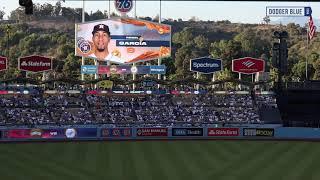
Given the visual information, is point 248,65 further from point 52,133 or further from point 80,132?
point 52,133

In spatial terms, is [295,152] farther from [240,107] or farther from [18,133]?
[18,133]

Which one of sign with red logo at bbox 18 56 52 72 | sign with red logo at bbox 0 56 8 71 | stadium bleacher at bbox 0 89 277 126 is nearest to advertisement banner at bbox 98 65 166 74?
stadium bleacher at bbox 0 89 277 126

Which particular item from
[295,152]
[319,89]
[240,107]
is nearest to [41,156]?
[295,152]

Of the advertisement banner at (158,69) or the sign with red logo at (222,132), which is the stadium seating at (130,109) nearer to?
the advertisement banner at (158,69)

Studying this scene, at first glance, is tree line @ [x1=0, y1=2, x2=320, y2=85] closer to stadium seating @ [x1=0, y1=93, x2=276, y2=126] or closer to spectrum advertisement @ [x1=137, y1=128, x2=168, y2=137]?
stadium seating @ [x1=0, y1=93, x2=276, y2=126]

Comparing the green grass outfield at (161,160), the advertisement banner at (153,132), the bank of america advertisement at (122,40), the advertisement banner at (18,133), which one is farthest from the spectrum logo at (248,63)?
the advertisement banner at (18,133)
